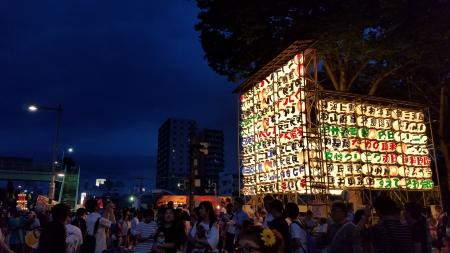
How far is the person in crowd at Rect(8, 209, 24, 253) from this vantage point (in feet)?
44.7

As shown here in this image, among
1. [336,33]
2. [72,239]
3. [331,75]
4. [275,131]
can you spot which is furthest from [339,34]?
[72,239]

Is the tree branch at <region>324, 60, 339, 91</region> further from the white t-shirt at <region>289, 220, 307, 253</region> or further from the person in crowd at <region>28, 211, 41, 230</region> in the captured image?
the person in crowd at <region>28, 211, 41, 230</region>

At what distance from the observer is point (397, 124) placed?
21219 mm

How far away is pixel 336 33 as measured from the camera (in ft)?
57.6

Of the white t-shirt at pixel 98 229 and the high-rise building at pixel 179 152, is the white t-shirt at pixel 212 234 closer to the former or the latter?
Answer: the white t-shirt at pixel 98 229

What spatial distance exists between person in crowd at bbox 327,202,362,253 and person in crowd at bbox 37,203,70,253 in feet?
14.5

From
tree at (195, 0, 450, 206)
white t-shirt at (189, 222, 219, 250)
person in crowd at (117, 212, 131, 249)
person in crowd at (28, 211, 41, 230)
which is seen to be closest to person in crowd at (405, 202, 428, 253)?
white t-shirt at (189, 222, 219, 250)

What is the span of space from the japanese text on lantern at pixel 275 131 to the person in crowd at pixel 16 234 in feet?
39.1

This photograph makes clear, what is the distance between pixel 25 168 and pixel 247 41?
46620 millimetres

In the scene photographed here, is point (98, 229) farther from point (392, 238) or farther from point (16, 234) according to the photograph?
point (392, 238)

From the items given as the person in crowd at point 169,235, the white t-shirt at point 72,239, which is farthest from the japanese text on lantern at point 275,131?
the white t-shirt at point 72,239

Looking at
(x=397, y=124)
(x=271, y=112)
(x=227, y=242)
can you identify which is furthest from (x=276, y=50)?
(x=227, y=242)

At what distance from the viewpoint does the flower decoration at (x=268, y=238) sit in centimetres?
309

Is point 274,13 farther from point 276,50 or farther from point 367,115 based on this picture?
point 367,115
